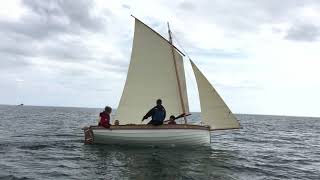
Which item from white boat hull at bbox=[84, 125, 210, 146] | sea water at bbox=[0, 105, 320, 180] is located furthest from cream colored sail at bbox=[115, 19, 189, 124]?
sea water at bbox=[0, 105, 320, 180]

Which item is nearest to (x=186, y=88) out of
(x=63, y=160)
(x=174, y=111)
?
(x=174, y=111)

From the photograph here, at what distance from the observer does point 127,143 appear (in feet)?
105

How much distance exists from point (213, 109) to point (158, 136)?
422 cm

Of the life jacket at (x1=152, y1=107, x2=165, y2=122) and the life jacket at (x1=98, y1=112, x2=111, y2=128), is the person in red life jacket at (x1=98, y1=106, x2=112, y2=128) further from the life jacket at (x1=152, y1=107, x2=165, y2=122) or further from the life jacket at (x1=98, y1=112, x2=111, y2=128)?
the life jacket at (x1=152, y1=107, x2=165, y2=122)

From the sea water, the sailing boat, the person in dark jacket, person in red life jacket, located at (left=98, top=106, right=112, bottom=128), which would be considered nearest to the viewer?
the sea water

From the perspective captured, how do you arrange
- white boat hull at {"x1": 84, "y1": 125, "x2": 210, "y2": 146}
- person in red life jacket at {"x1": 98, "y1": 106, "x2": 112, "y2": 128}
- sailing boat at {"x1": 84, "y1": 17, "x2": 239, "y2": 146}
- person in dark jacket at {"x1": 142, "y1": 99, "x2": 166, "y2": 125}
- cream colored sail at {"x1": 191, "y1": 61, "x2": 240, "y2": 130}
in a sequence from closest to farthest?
1. person in dark jacket at {"x1": 142, "y1": 99, "x2": 166, "y2": 125}
2. white boat hull at {"x1": 84, "y1": 125, "x2": 210, "y2": 146}
3. sailing boat at {"x1": 84, "y1": 17, "x2": 239, "y2": 146}
4. cream colored sail at {"x1": 191, "y1": 61, "x2": 240, "y2": 130}
5. person in red life jacket at {"x1": 98, "y1": 106, "x2": 112, "y2": 128}

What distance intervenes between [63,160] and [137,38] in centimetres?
1193

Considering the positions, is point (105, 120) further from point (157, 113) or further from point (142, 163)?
point (142, 163)

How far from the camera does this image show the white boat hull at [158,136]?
30438 millimetres

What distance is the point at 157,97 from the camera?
33.6m

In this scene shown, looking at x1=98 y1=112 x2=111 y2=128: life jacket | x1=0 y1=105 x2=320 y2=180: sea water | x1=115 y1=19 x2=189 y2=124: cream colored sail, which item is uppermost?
x1=115 y1=19 x2=189 y2=124: cream colored sail

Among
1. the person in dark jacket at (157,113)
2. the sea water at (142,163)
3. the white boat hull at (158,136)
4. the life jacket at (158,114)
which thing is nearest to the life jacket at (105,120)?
the white boat hull at (158,136)

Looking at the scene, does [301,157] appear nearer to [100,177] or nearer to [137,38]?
[137,38]

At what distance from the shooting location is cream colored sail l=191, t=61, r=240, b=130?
31448 mm
